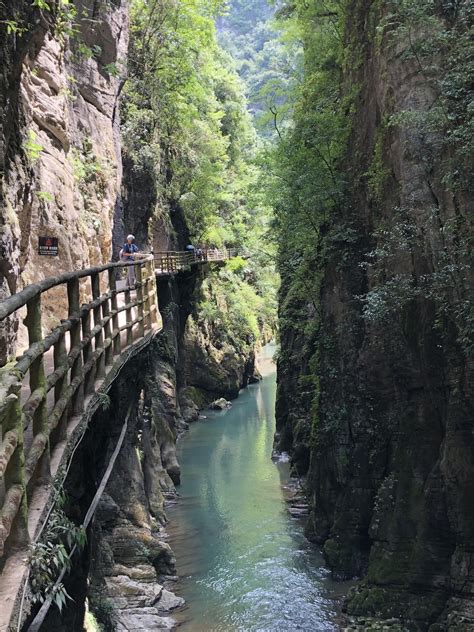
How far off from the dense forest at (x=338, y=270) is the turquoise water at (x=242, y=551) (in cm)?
61

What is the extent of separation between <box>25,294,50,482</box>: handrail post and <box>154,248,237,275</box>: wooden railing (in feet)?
61.7

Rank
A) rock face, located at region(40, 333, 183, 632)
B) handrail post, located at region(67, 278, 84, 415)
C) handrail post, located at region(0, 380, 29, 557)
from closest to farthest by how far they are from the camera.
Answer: handrail post, located at region(0, 380, 29, 557) → handrail post, located at region(67, 278, 84, 415) → rock face, located at region(40, 333, 183, 632)

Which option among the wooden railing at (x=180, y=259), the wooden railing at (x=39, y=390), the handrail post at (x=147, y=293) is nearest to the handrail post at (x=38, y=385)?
the wooden railing at (x=39, y=390)

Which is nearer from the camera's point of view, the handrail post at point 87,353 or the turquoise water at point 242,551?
the handrail post at point 87,353

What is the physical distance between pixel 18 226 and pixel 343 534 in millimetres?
10662

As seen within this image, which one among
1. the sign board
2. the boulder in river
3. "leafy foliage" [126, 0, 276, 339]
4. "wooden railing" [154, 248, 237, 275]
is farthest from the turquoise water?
"leafy foliage" [126, 0, 276, 339]

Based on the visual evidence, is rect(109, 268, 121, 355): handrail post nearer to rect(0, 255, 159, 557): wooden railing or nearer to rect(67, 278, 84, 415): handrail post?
rect(0, 255, 159, 557): wooden railing

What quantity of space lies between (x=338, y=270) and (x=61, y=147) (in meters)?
7.25

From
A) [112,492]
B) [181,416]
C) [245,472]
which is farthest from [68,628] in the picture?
[181,416]

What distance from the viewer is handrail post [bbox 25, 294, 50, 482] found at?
401 centimetres

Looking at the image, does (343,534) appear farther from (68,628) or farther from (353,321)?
(68,628)

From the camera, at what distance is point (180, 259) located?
26797 millimetres

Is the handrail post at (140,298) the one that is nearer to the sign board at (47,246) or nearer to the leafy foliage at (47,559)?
the sign board at (47,246)

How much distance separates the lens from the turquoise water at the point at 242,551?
12875 millimetres
